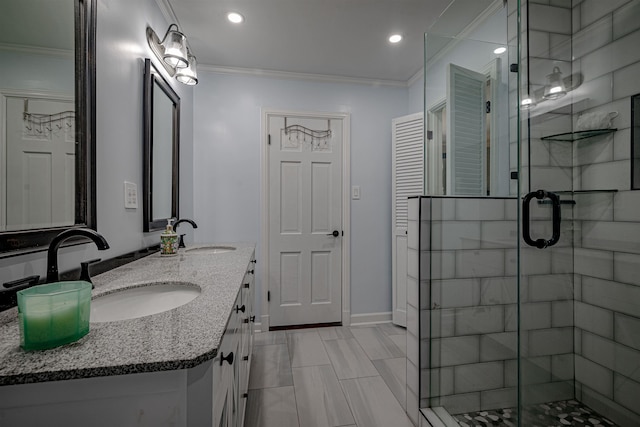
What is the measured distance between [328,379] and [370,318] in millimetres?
1070

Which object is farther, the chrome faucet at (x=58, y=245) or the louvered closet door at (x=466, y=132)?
the louvered closet door at (x=466, y=132)

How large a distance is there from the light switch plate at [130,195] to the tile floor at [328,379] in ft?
4.37

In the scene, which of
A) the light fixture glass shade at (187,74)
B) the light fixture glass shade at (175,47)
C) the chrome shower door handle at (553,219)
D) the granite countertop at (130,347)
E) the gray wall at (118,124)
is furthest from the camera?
the light fixture glass shade at (187,74)

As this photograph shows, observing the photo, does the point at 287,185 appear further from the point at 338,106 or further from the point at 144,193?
the point at 144,193

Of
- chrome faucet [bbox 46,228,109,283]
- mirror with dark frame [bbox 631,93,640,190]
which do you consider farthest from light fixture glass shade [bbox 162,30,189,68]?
mirror with dark frame [bbox 631,93,640,190]

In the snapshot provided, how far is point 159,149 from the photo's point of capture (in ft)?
6.07

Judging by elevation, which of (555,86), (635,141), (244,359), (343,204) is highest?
(555,86)

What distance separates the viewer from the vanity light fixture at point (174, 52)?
1625mm

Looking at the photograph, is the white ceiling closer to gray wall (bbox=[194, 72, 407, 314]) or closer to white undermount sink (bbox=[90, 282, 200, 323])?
gray wall (bbox=[194, 72, 407, 314])

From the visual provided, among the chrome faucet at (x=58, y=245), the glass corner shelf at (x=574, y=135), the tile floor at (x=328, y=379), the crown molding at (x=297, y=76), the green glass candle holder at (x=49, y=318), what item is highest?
the crown molding at (x=297, y=76)

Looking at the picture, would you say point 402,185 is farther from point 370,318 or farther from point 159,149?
point 159,149

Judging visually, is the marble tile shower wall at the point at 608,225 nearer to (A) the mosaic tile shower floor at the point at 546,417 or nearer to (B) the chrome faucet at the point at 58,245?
(A) the mosaic tile shower floor at the point at 546,417

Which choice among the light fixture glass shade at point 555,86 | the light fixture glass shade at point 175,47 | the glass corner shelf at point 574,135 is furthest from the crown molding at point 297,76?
the glass corner shelf at point 574,135

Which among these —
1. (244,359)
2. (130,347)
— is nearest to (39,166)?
(130,347)
